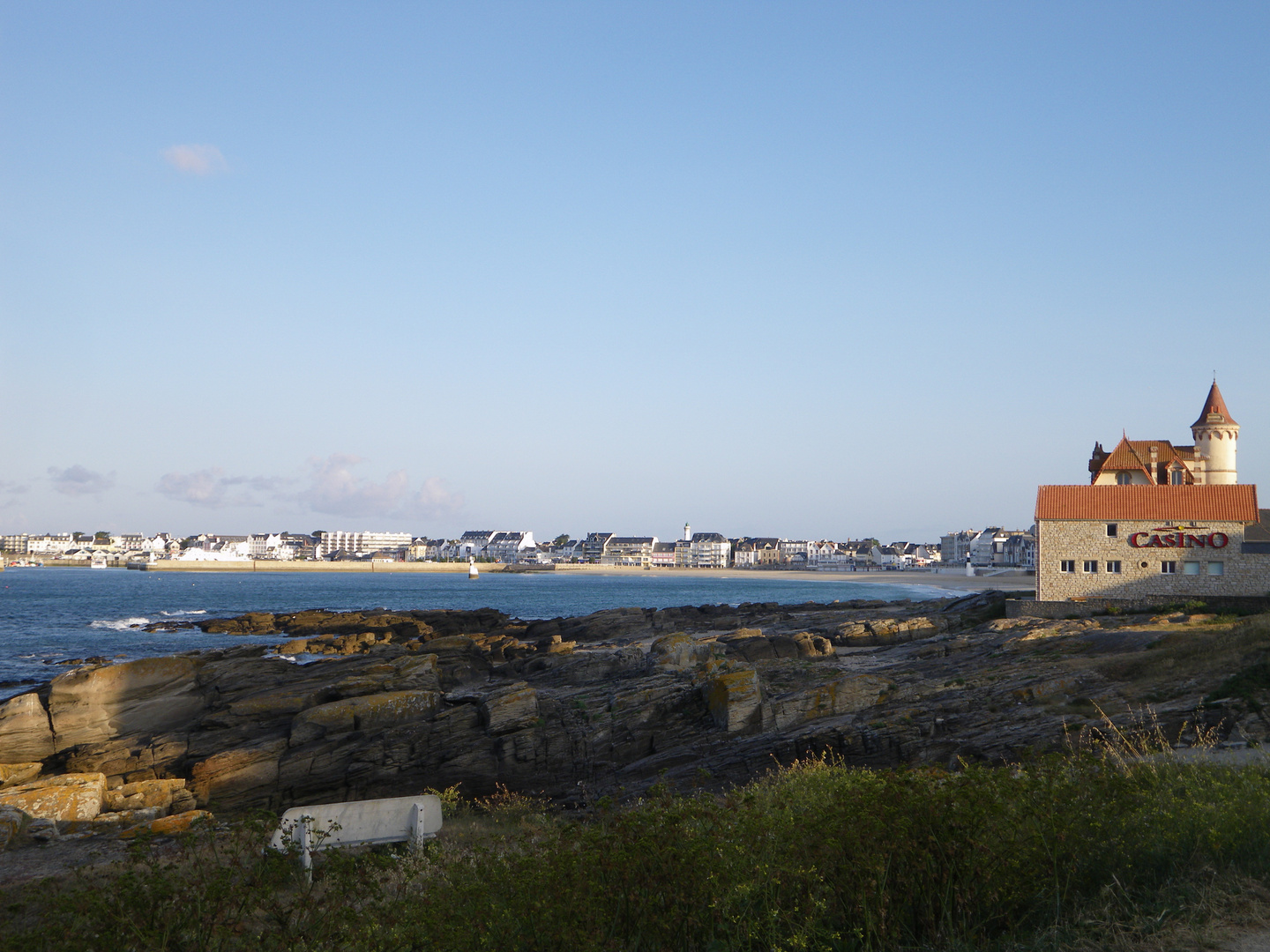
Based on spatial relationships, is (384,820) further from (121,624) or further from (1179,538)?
(121,624)

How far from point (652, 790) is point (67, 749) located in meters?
24.3

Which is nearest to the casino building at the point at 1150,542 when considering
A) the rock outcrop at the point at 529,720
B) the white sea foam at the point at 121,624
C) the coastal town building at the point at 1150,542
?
the coastal town building at the point at 1150,542

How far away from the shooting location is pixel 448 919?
5.75 m

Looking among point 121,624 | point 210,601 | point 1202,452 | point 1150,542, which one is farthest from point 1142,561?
point 210,601

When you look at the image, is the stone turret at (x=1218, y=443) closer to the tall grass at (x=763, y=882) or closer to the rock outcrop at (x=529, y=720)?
the rock outcrop at (x=529, y=720)

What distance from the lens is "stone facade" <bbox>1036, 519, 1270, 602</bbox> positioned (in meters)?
39.0

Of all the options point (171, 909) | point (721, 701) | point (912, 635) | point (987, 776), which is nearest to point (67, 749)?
point (721, 701)

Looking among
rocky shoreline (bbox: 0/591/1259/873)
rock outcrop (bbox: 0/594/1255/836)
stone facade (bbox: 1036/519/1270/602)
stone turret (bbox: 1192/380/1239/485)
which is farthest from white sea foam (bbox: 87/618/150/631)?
stone turret (bbox: 1192/380/1239/485)

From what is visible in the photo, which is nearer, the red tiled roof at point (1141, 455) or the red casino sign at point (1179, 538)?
the red casino sign at point (1179, 538)

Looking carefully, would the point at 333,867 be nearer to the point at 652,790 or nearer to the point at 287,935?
the point at 287,935

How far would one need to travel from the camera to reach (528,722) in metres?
23.2

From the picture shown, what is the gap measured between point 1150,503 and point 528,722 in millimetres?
33581

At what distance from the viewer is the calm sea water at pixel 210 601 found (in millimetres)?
52625

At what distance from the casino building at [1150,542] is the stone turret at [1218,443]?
26267 mm
